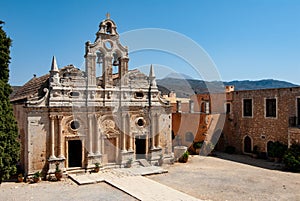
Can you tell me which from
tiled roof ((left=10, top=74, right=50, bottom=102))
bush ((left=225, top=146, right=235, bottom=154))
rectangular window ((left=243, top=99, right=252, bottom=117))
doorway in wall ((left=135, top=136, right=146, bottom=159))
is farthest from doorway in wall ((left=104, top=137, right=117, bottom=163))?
rectangular window ((left=243, top=99, right=252, bottom=117))

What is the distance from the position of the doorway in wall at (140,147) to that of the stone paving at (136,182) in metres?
1.55

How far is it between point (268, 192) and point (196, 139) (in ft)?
40.3

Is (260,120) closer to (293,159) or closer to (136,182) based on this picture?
(293,159)

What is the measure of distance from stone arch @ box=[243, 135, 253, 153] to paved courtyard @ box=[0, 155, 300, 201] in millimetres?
6013

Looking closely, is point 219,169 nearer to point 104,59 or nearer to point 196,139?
point 196,139

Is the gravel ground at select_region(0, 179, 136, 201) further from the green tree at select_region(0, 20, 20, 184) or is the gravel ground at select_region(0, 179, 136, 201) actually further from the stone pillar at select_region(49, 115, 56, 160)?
the stone pillar at select_region(49, 115, 56, 160)

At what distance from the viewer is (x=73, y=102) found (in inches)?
744

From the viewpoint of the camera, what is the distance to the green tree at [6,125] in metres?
15.0

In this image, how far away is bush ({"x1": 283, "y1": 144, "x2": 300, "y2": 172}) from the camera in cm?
1938

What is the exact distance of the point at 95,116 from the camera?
19.5 meters

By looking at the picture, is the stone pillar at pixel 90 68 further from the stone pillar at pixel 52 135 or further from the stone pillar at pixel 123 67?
the stone pillar at pixel 52 135

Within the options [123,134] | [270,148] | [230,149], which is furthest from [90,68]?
[230,149]

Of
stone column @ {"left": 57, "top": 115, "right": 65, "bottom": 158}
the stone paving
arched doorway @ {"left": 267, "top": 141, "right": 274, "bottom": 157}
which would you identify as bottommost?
the stone paving

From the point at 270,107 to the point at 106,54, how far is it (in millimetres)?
→ 14943
